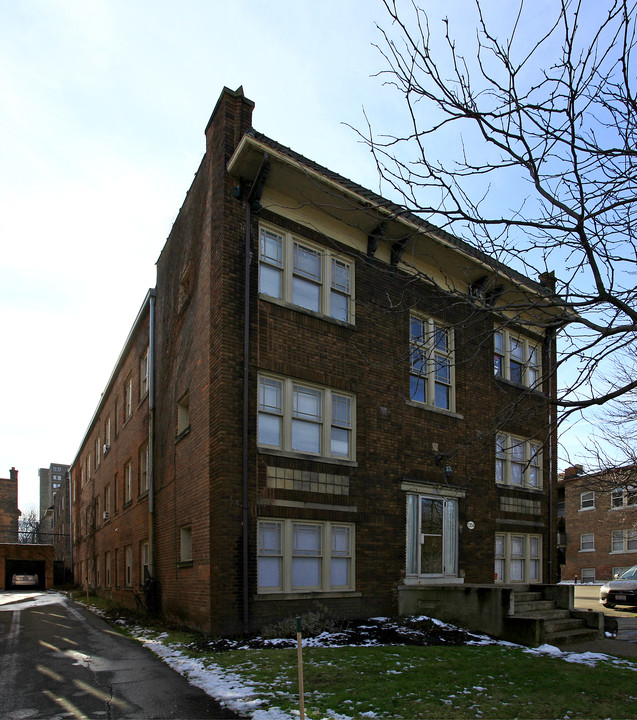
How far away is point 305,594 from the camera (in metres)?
12.5

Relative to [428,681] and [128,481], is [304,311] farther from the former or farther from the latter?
[128,481]

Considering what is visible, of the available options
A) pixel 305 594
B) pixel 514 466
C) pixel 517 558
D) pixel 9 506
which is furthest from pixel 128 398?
pixel 9 506

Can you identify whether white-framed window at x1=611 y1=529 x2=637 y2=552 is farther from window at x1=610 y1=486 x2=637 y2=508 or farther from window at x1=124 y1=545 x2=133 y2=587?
window at x1=124 y1=545 x2=133 y2=587

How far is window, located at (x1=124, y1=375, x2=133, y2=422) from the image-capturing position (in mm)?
21984

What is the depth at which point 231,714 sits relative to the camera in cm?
678

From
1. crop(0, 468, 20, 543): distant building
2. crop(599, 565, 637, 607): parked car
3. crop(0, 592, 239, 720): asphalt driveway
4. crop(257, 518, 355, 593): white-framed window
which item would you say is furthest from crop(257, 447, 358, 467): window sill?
crop(0, 468, 20, 543): distant building

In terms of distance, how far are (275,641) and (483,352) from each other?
9.99 m

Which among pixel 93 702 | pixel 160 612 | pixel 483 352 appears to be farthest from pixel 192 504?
pixel 483 352

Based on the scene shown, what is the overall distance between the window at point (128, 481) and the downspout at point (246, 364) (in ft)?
31.9

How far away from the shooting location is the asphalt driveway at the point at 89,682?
7008mm

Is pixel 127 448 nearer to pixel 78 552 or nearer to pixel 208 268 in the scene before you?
pixel 208 268

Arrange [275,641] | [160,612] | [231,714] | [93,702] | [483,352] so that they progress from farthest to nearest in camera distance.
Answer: [483,352], [160,612], [275,641], [93,702], [231,714]

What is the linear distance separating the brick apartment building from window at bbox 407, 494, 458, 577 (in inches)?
1.8

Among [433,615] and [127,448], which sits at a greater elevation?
[127,448]
